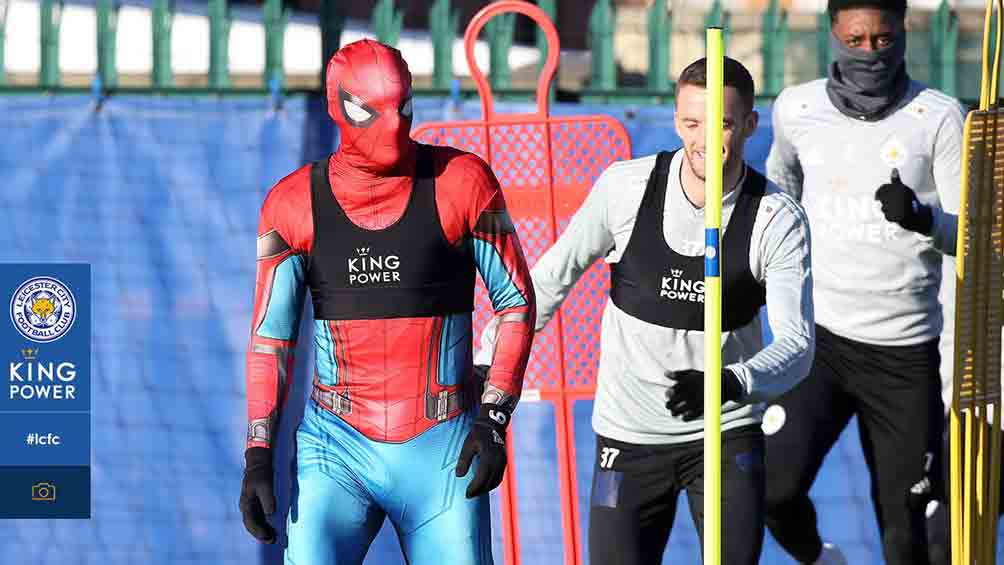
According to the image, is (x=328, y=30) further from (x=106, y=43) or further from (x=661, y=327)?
(x=661, y=327)

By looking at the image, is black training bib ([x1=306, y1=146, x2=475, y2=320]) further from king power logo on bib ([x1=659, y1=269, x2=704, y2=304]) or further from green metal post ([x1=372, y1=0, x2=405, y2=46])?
green metal post ([x1=372, y1=0, x2=405, y2=46])

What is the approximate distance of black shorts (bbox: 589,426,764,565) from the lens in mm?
5426

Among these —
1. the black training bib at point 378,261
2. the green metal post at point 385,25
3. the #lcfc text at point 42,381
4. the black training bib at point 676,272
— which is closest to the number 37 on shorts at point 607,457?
the black training bib at point 676,272

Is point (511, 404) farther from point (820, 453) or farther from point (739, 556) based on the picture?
point (820, 453)

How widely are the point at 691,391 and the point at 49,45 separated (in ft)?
12.2

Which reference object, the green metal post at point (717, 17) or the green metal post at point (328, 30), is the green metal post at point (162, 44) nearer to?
the green metal post at point (328, 30)

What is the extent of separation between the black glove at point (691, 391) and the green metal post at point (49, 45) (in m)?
3.59

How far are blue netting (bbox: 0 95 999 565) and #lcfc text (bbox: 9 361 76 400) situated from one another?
12cm

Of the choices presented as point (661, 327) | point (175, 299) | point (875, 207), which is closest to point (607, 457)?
point (661, 327)

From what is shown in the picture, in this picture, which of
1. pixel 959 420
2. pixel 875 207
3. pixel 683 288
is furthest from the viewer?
pixel 875 207

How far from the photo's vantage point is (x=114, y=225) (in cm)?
750

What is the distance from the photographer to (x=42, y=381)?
7.43m

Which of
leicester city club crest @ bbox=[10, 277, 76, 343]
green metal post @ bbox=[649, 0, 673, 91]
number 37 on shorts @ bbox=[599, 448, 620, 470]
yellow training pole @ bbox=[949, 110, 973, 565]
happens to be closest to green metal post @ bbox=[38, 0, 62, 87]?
leicester city club crest @ bbox=[10, 277, 76, 343]

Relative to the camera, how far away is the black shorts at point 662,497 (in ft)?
17.8
